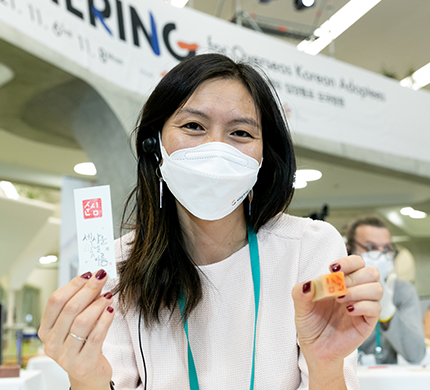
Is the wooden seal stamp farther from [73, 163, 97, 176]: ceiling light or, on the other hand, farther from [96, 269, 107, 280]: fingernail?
[73, 163, 97, 176]: ceiling light

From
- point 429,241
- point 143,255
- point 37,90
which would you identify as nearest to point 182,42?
point 37,90

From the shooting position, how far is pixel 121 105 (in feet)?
10.2

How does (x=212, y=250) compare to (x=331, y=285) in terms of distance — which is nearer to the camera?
(x=331, y=285)

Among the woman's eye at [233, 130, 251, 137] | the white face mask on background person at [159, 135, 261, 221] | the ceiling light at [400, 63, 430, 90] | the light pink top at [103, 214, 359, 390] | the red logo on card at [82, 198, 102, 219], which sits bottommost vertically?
the light pink top at [103, 214, 359, 390]

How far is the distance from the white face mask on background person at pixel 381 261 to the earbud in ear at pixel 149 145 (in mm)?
1335

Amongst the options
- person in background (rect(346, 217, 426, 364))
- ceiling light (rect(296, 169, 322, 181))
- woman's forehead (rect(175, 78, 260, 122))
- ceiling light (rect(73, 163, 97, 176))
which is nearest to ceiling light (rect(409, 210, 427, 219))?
ceiling light (rect(296, 169, 322, 181))

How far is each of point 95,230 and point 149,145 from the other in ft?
1.25

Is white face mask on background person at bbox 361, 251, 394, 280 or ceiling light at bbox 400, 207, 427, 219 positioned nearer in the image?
white face mask on background person at bbox 361, 251, 394, 280

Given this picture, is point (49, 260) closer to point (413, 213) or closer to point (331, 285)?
point (413, 213)

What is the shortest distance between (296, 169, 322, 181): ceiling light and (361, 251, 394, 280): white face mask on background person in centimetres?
352

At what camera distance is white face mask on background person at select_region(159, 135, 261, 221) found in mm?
1058

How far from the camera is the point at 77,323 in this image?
748mm

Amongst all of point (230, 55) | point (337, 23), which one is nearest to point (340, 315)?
point (230, 55)

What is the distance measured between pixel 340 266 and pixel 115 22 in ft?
8.79
